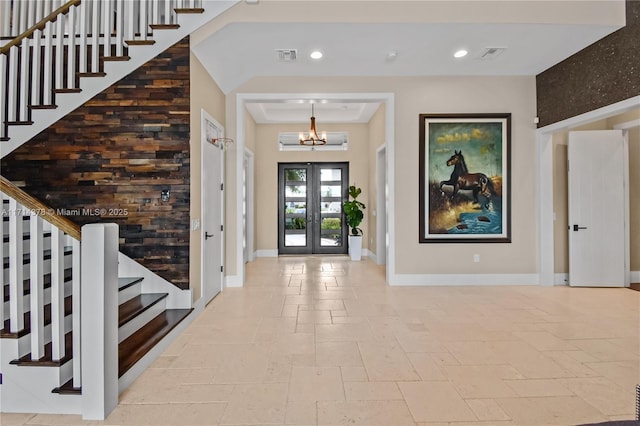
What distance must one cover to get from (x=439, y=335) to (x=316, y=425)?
1.82 m

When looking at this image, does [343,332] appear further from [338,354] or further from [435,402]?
[435,402]

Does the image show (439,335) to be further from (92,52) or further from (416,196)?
(92,52)

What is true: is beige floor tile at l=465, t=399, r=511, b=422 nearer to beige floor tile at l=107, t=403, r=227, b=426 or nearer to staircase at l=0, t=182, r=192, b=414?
beige floor tile at l=107, t=403, r=227, b=426

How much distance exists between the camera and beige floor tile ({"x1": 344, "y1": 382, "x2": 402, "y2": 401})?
231cm

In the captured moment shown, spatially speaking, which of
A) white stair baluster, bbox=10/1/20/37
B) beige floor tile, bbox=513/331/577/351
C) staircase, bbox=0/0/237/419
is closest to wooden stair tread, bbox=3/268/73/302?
staircase, bbox=0/0/237/419

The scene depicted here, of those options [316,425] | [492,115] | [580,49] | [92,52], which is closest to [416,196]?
[492,115]

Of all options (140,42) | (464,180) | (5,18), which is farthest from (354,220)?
(5,18)

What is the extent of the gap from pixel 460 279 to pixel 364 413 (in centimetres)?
384

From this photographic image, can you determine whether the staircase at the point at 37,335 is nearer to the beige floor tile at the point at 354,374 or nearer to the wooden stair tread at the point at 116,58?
the beige floor tile at the point at 354,374

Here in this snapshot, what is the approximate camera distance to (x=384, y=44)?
4398mm

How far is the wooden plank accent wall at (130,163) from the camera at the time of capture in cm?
374

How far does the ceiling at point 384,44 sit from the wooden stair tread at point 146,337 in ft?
9.81

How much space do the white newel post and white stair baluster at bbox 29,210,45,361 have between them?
0.99 feet

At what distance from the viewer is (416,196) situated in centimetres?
545
